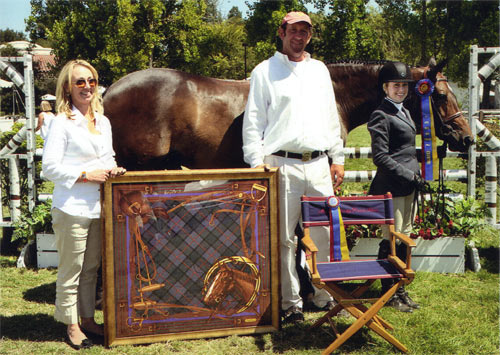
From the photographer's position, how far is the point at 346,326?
13.8ft

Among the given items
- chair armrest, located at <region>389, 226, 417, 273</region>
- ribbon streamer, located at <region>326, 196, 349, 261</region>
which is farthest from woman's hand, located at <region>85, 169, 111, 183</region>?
chair armrest, located at <region>389, 226, 417, 273</region>

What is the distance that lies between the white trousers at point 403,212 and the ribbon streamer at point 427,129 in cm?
53

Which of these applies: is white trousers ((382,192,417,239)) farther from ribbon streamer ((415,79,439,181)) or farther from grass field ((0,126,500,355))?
grass field ((0,126,500,355))

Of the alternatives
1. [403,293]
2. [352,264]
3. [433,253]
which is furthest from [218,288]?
[433,253]

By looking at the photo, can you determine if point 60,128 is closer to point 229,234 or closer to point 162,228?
point 162,228

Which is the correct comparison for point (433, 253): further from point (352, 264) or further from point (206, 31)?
point (206, 31)

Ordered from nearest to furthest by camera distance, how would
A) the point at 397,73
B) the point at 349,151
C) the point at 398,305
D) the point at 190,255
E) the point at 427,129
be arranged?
the point at 190,255 → the point at 397,73 → the point at 398,305 → the point at 427,129 → the point at 349,151

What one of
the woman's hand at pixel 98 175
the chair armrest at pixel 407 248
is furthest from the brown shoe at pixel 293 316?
the woman's hand at pixel 98 175

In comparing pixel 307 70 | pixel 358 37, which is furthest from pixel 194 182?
pixel 358 37

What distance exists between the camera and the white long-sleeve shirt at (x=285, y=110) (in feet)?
13.2

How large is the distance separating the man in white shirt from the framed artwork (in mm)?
264

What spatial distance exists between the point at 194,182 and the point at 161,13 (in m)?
19.0

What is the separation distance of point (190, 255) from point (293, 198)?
3.22ft

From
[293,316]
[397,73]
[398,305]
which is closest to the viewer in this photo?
[293,316]
